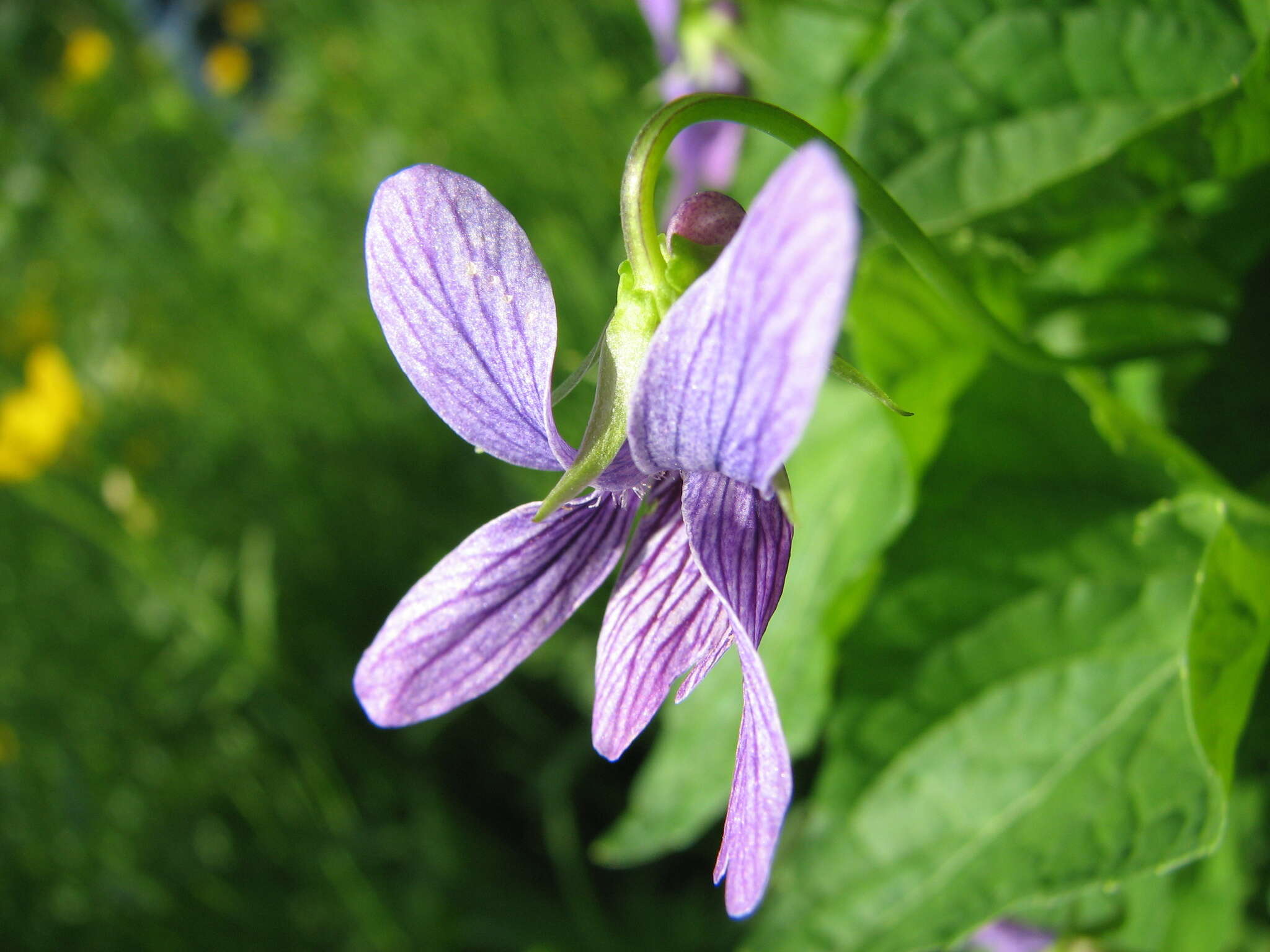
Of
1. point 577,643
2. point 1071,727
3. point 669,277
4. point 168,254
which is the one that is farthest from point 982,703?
point 168,254

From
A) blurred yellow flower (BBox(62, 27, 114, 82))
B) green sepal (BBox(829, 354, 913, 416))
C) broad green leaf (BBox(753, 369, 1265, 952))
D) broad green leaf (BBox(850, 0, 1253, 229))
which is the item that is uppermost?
blurred yellow flower (BBox(62, 27, 114, 82))

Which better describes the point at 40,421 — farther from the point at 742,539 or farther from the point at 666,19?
the point at 742,539

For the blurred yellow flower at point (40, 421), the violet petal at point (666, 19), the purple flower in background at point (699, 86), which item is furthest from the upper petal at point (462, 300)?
the blurred yellow flower at point (40, 421)

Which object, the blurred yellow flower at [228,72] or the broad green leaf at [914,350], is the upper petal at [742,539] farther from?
the blurred yellow flower at [228,72]

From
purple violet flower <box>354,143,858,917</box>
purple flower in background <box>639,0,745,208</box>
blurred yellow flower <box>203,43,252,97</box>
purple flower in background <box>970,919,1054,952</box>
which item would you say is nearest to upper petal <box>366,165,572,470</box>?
purple violet flower <box>354,143,858,917</box>

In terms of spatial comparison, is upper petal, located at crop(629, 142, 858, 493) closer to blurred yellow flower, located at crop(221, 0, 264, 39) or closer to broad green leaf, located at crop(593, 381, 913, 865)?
broad green leaf, located at crop(593, 381, 913, 865)

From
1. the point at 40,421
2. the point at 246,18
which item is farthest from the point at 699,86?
the point at 246,18
